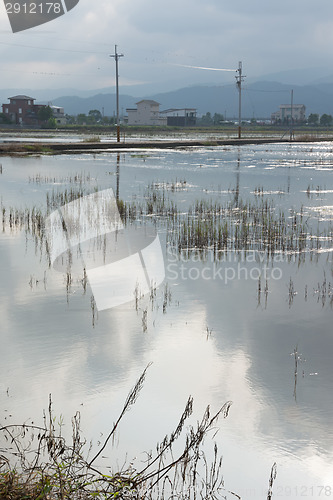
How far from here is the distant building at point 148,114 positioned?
5349 inches

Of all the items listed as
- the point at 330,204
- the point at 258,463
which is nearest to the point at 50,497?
the point at 258,463

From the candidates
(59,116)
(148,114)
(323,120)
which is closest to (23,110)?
(59,116)

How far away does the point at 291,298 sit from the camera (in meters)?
8.21

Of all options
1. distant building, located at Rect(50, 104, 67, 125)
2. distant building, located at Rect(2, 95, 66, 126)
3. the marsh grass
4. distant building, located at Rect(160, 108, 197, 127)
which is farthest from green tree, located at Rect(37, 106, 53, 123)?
the marsh grass

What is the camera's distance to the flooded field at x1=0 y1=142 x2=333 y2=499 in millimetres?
4520

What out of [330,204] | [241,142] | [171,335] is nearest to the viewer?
[171,335]

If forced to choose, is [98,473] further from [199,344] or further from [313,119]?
[313,119]

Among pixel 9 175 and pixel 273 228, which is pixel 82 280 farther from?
pixel 9 175

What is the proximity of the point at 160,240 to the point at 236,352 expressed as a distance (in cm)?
615

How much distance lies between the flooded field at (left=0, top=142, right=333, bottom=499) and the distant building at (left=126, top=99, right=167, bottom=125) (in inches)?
4910

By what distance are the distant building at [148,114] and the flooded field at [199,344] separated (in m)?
125

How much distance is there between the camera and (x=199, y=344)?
6.48 meters

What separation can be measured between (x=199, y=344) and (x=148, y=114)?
134624mm

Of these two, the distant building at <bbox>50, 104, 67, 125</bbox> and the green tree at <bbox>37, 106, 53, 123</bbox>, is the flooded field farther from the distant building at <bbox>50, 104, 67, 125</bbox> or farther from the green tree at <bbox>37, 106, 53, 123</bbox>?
the distant building at <bbox>50, 104, 67, 125</bbox>
